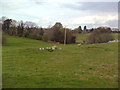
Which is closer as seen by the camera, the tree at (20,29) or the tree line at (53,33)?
the tree line at (53,33)

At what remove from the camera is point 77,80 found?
620 centimetres

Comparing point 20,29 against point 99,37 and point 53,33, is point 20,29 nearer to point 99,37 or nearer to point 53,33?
point 53,33

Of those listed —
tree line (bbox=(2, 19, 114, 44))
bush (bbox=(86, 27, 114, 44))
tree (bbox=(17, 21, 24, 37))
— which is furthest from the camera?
tree (bbox=(17, 21, 24, 37))

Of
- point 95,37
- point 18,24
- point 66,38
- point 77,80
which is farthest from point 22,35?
point 77,80

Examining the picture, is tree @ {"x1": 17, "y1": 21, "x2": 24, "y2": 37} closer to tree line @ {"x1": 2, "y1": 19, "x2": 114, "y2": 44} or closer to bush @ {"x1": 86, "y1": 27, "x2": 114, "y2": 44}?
tree line @ {"x1": 2, "y1": 19, "x2": 114, "y2": 44}

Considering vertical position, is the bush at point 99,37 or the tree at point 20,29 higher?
the tree at point 20,29

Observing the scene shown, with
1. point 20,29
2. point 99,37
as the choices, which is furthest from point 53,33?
point 20,29

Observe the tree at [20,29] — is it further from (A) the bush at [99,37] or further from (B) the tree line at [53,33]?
(A) the bush at [99,37]

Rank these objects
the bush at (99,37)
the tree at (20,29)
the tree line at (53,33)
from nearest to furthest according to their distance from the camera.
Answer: the bush at (99,37), the tree line at (53,33), the tree at (20,29)

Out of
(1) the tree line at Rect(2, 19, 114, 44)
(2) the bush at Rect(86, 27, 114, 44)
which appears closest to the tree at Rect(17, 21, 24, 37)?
(1) the tree line at Rect(2, 19, 114, 44)

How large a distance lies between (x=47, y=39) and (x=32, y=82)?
46.8 meters

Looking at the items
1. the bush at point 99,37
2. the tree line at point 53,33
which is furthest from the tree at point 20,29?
the bush at point 99,37

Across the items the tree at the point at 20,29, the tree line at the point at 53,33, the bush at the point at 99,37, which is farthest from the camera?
the tree at the point at 20,29

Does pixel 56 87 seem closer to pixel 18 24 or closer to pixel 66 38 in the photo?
pixel 66 38
